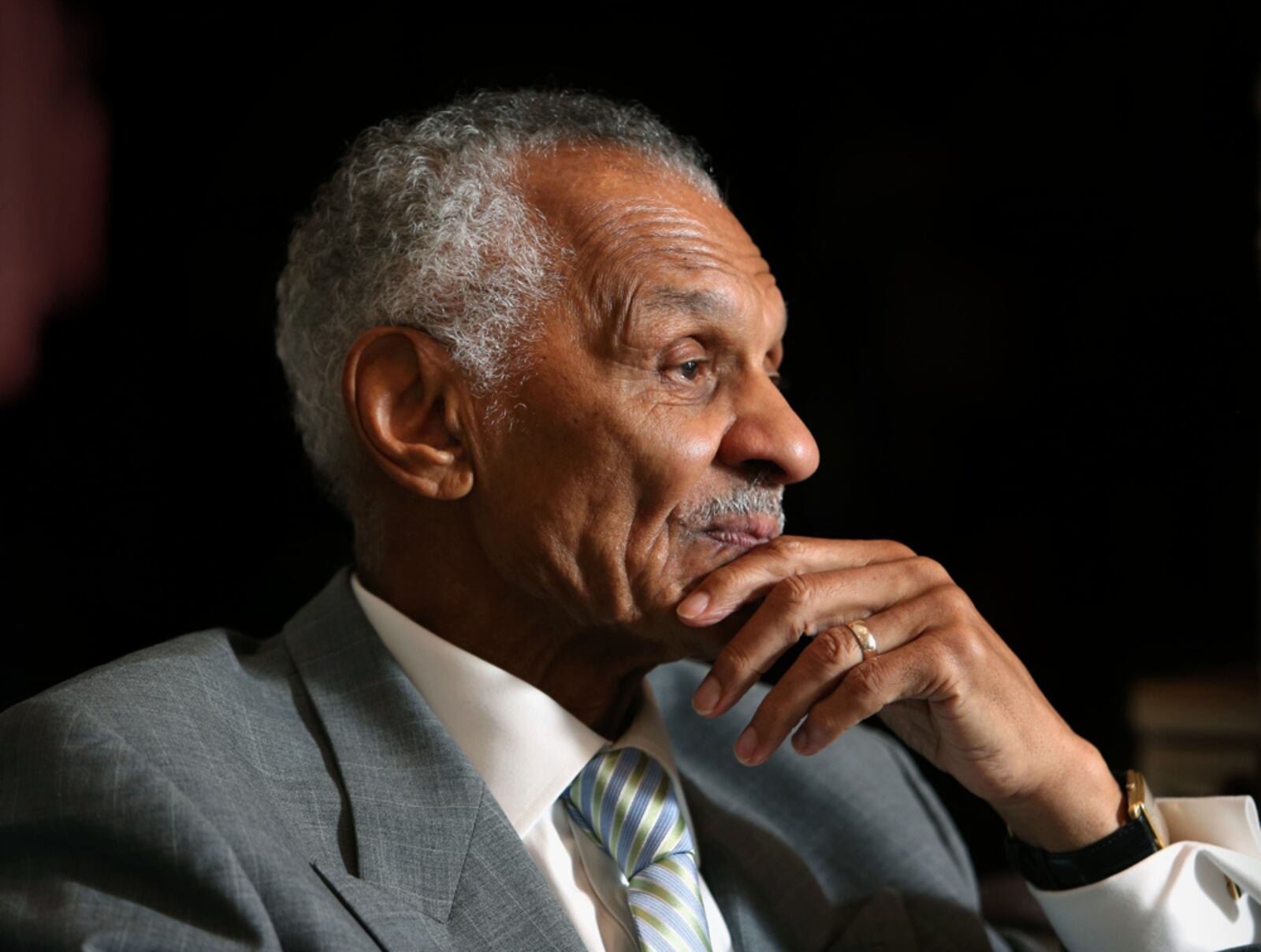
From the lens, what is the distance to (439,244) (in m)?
1.63

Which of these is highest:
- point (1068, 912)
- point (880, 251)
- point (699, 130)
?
point (699, 130)

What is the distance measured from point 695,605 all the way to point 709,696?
0.37 ft

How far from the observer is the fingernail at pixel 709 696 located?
4.82 feet

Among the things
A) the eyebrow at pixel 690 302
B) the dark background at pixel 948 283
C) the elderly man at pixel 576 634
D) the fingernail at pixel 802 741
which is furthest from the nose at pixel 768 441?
the dark background at pixel 948 283

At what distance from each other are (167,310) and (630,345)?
0.96 metres

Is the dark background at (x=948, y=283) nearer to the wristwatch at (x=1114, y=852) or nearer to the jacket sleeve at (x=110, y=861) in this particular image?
the wristwatch at (x=1114, y=852)

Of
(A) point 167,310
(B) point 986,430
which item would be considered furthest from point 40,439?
(B) point 986,430

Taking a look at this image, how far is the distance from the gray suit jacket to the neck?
0.33 feet

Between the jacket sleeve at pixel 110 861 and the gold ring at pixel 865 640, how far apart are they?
75cm

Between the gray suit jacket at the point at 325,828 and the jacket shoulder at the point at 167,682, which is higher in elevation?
the jacket shoulder at the point at 167,682

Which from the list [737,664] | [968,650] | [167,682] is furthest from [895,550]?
[167,682]

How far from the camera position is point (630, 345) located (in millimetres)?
1552

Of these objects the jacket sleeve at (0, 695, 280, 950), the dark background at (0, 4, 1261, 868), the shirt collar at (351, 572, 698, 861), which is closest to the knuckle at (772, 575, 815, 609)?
the shirt collar at (351, 572, 698, 861)

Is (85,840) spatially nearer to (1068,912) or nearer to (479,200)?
(479,200)
